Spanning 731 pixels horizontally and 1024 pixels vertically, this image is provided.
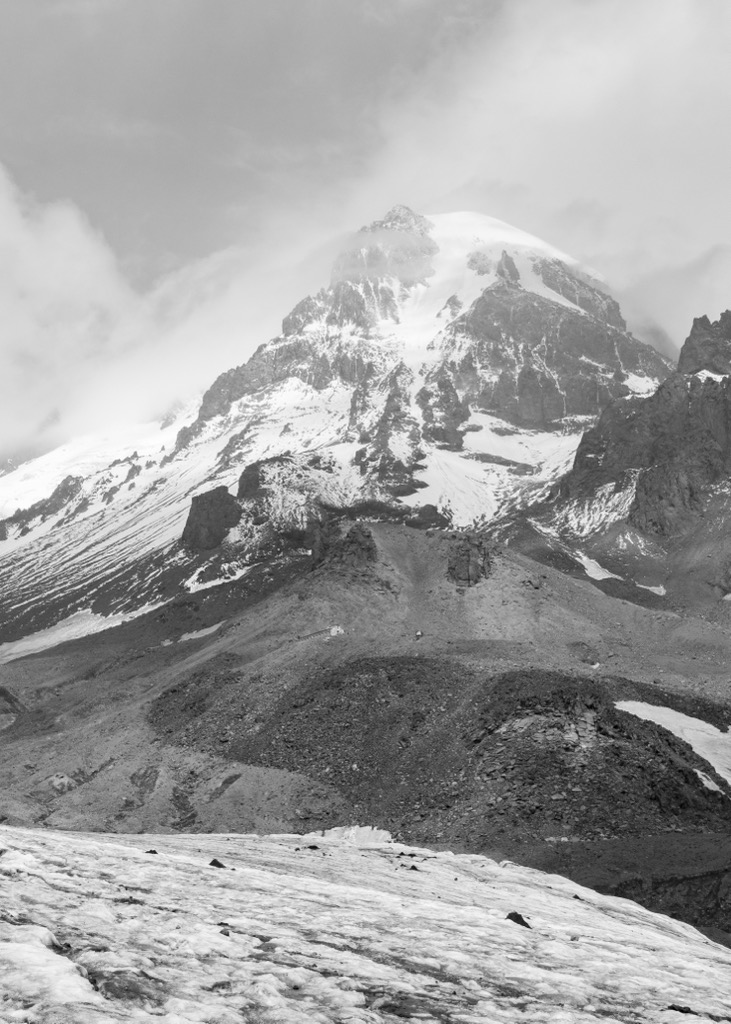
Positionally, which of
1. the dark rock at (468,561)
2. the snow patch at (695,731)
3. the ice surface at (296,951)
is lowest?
the ice surface at (296,951)

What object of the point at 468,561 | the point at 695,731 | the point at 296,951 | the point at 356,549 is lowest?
the point at 296,951

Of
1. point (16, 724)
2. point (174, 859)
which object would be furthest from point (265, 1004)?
point (16, 724)

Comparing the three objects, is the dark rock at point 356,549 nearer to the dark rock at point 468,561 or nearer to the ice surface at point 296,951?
the dark rock at point 468,561

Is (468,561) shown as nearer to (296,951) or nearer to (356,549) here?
(356,549)

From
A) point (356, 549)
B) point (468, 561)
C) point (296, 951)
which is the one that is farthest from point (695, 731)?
point (296, 951)

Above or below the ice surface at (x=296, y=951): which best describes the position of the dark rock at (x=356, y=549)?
above

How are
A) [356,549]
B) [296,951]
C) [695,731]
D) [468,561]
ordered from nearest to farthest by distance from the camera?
[296,951] < [695,731] < [468,561] < [356,549]

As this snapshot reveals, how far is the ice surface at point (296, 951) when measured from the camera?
38.3 feet

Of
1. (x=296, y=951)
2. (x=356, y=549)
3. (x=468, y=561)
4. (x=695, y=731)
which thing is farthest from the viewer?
(x=356, y=549)

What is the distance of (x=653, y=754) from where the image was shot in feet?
174

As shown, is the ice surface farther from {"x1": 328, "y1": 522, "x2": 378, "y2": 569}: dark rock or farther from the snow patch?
{"x1": 328, "y1": 522, "x2": 378, "y2": 569}: dark rock

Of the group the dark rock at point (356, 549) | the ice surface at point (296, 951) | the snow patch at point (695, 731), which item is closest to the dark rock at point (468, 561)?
the dark rock at point (356, 549)

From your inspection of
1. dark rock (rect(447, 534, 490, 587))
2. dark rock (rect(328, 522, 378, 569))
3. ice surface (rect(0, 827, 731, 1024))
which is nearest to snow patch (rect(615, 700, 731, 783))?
dark rock (rect(447, 534, 490, 587))

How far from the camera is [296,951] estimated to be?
14.2m
